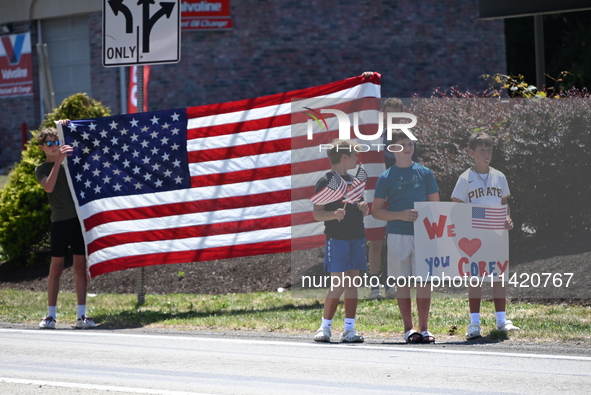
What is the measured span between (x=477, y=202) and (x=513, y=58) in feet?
74.8

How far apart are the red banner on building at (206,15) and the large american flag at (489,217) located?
595 inches

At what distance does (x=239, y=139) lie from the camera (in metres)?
11.6

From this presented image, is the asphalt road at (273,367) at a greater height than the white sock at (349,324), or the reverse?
the white sock at (349,324)

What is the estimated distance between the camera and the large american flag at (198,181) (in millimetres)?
11375

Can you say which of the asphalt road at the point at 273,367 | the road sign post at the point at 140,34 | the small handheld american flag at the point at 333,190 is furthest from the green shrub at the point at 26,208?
the small handheld american flag at the point at 333,190

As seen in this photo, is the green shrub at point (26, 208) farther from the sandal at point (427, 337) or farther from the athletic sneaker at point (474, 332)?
the athletic sneaker at point (474, 332)

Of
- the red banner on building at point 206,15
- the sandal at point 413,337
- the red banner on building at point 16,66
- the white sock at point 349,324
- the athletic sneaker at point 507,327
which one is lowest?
the sandal at point 413,337

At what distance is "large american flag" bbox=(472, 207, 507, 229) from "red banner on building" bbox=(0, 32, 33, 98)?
18906 millimetres

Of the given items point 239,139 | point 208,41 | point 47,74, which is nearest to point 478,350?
point 239,139

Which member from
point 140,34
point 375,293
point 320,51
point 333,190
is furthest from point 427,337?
point 320,51

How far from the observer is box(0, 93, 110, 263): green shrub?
47.5 feet

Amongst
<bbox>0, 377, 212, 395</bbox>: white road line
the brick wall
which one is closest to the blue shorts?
<bbox>0, 377, 212, 395</bbox>: white road line

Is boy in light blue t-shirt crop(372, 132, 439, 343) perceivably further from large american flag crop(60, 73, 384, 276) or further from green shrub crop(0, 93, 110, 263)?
green shrub crop(0, 93, 110, 263)

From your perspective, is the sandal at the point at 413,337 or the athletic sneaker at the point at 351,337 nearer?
the sandal at the point at 413,337
